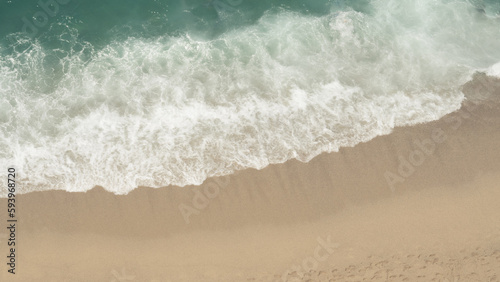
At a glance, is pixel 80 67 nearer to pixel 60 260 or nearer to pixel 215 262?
pixel 60 260

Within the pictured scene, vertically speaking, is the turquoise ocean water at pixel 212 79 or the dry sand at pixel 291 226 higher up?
the turquoise ocean water at pixel 212 79

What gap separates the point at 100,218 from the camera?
46.6 ft

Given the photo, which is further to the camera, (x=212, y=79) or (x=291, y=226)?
(x=212, y=79)

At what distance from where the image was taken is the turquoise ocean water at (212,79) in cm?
1539

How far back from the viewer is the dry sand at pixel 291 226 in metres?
13.5

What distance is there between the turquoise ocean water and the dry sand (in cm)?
82

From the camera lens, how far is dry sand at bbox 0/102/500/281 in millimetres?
13484

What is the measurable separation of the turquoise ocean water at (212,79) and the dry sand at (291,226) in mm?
824

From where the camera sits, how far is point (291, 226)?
14172 mm

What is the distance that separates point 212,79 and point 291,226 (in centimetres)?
711

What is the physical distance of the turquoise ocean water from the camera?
15.4 meters

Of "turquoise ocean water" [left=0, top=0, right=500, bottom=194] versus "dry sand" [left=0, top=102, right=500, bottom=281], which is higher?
"turquoise ocean water" [left=0, top=0, right=500, bottom=194]

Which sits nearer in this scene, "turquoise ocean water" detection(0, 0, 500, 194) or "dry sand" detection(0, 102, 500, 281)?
"dry sand" detection(0, 102, 500, 281)

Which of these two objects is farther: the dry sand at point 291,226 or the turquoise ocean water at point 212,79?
the turquoise ocean water at point 212,79
